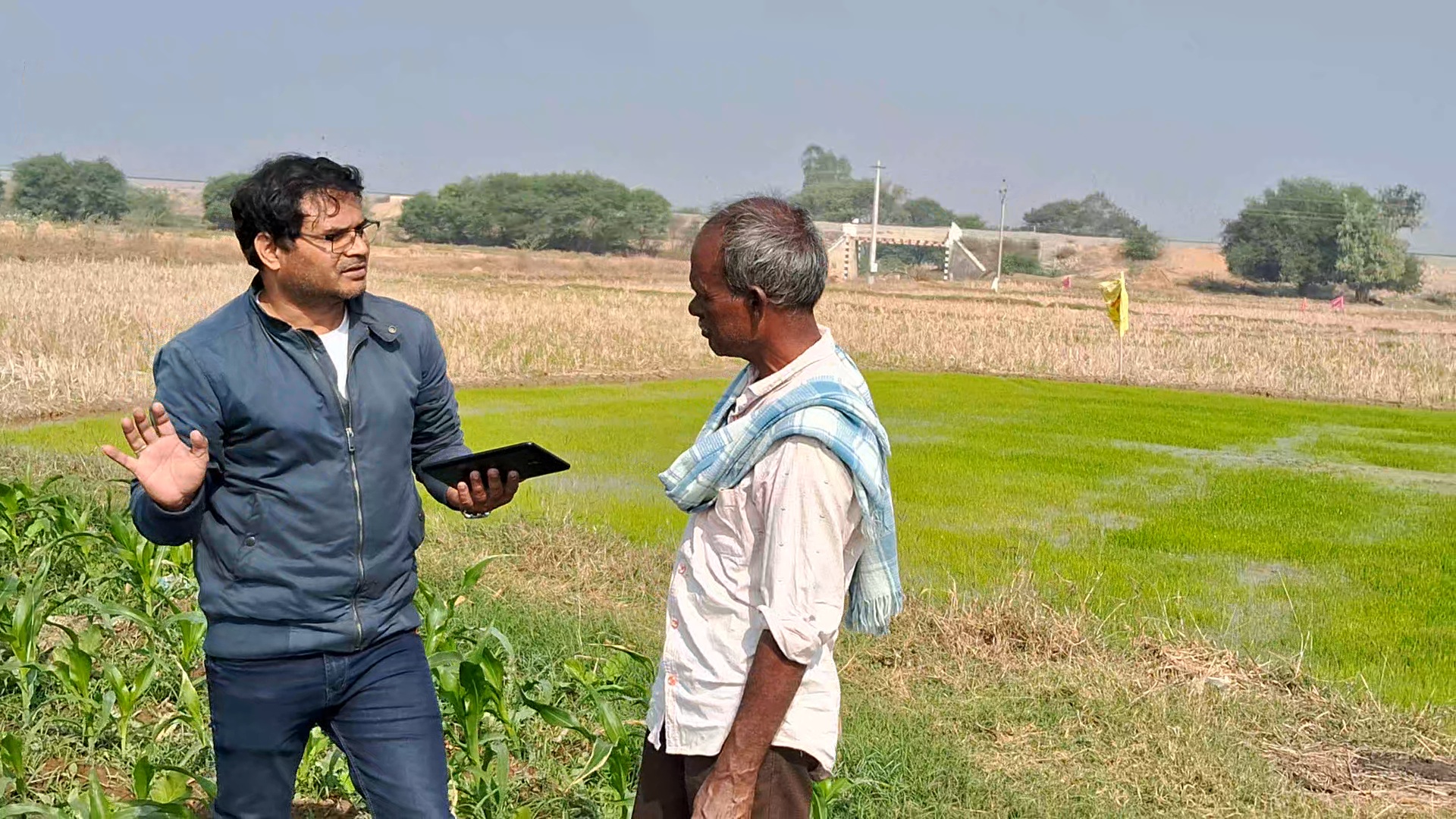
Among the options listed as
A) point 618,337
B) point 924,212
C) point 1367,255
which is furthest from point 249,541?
point 924,212

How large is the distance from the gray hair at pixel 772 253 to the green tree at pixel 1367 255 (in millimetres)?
65775

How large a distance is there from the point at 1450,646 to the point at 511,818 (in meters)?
5.38

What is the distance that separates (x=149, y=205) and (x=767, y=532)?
68.4 m

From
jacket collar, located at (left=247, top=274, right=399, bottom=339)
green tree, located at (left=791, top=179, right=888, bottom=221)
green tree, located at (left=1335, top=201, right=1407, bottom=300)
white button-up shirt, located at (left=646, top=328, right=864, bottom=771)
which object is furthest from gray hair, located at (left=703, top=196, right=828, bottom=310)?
green tree, located at (left=791, top=179, right=888, bottom=221)

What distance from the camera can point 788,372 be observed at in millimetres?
2406

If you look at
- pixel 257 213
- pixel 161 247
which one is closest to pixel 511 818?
pixel 257 213

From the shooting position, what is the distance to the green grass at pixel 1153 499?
754 cm

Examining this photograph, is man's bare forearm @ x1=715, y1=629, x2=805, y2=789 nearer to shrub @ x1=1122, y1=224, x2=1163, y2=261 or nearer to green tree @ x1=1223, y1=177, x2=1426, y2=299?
green tree @ x1=1223, y1=177, x2=1426, y2=299

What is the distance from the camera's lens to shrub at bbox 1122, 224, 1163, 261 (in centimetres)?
7456

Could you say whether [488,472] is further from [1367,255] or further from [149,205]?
[149,205]

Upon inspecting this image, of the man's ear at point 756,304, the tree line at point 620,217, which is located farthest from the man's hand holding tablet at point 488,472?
the tree line at point 620,217

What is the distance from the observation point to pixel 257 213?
289 centimetres

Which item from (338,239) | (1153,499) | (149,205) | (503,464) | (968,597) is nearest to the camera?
(338,239)

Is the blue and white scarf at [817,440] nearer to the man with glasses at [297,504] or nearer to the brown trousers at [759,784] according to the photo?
the brown trousers at [759,784]
